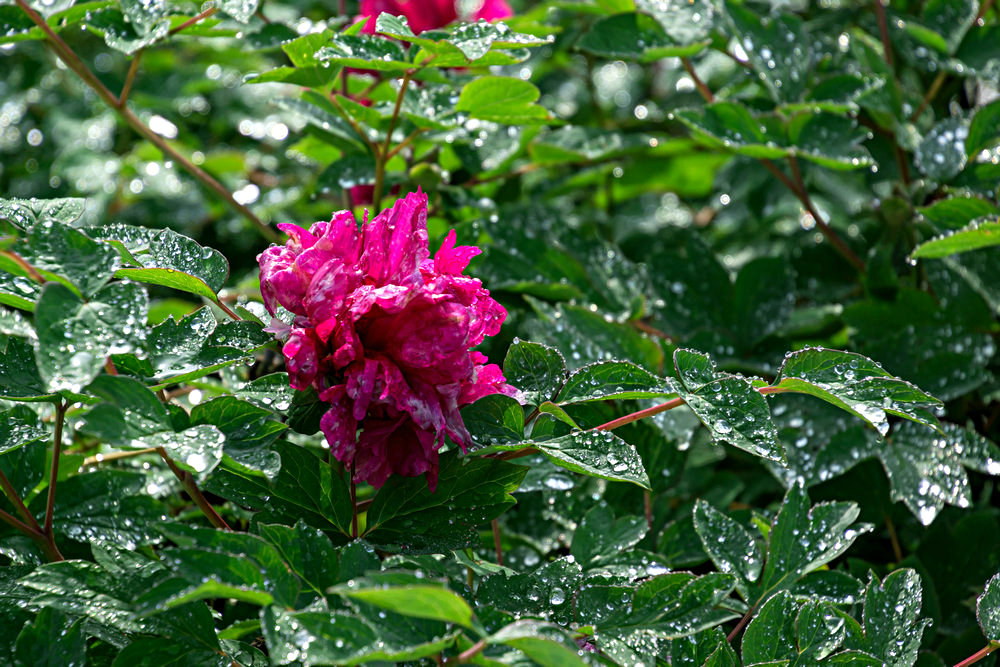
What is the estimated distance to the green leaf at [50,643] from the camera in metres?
0.62

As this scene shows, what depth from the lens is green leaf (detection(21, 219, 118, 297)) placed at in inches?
23.6

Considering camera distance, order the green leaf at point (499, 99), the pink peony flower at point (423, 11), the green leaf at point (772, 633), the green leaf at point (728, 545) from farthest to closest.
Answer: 1. the pink peony flower at point (423, 11)
2. the green leaf at point (499, 99)
3. the green leaf at point (728, 545)
4. the green leaf at point (772, 633)

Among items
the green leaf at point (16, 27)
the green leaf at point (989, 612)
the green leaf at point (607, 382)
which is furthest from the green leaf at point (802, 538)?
the green leaf at point (16, 27)

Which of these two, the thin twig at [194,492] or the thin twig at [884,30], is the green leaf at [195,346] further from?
the thin twig at [884,30]

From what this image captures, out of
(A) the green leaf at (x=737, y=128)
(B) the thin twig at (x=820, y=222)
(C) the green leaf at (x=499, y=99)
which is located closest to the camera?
(C) the green leaf at (x=499, y=99)

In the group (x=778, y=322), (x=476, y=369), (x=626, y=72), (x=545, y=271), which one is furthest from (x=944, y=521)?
(x=626, y=72)

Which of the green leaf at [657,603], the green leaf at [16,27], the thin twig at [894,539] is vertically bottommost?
the thin twig at [894,539]

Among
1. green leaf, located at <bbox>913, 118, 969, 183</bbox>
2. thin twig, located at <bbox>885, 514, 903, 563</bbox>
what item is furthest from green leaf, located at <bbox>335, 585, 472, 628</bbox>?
green leaf, located at <bbox>913, 118, 969, 183</bbox>

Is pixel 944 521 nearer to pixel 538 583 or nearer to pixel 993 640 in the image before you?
pixel 993 640

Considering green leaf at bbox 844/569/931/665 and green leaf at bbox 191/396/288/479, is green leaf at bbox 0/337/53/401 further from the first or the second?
green leaf at bbox 844/569/931/665

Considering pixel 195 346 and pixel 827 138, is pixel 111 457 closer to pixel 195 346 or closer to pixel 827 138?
pixel 195 346

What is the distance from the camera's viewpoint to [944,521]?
102cm

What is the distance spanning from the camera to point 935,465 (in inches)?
37.2

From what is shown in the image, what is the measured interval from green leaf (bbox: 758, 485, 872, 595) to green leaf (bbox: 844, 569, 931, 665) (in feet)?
0.17
